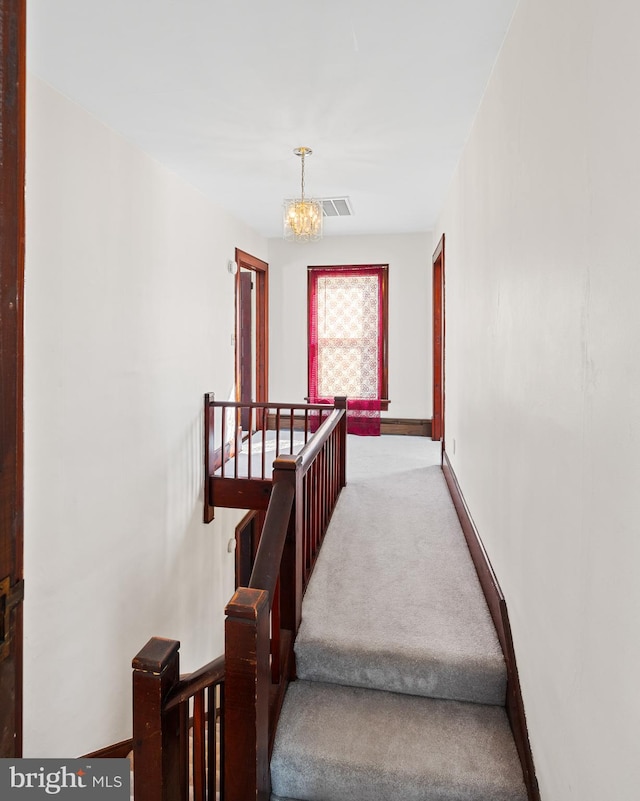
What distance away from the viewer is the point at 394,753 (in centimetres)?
181

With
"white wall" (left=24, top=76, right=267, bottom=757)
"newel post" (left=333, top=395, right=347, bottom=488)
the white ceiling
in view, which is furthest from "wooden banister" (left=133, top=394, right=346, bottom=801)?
"newel post" (left=333, top=395, right=347, bottom=488)

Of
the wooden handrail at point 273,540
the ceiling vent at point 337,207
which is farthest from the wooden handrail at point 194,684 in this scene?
the ceiling vent at point 337,207

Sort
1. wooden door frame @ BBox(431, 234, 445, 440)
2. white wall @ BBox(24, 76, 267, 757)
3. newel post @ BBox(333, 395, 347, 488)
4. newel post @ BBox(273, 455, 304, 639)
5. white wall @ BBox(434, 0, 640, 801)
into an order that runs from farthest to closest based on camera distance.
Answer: wooden door frame @ BBox(431, 234, 445, 440) < newel post @ BBox(333, 395, 347, 488) < white wall @ BBox(24, 76, 267, 757) < newel post @ BBox(273, 455, 304, 639) < white wall @ BBox(434, 0, 640, 801)

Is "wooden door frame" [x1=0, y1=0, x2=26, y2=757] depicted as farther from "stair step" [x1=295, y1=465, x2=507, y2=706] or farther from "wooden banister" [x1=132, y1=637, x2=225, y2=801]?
"stair step" [x1=295, y1=465, x2=507, y2=706]

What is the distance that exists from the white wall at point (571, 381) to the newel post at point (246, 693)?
872 millimetres

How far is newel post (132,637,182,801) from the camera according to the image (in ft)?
4.97

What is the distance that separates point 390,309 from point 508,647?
468cm

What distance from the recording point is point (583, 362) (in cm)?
124

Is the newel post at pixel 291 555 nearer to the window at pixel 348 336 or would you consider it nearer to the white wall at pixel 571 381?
the white wall at pixel 571 381

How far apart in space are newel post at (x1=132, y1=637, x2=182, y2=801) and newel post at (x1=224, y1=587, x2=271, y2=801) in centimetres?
17

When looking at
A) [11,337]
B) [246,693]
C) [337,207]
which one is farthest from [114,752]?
[337,207]

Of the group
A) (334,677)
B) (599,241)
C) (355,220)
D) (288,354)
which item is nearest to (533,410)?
(599,241)

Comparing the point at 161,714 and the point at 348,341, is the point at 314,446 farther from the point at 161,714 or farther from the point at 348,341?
the point at 348,341

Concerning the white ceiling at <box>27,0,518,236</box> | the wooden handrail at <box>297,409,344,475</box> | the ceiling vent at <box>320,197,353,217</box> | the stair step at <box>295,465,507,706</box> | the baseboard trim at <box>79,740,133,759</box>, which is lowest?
the baseboard trim at <box>79,740,133,759</box>
